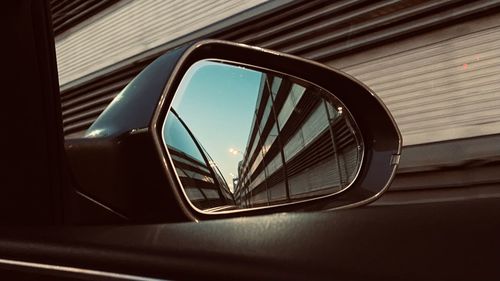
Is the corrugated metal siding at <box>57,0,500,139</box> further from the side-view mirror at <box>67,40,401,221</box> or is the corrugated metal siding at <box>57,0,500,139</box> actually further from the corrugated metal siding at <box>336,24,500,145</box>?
the side-view mirror at <box>67,40,401,221</box>

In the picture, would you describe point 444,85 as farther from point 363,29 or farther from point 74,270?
point 74,270

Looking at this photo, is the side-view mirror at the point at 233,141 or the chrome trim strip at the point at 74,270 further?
the side-view mirror at the point at 233,141

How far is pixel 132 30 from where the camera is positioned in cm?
557

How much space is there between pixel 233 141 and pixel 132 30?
16.4 feet

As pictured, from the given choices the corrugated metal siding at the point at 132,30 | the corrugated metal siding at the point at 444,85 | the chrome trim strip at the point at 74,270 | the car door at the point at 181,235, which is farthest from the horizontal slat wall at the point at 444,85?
the chrome trim strip at the point at 74,270

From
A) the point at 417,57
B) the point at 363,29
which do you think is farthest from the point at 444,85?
the point at 363,29

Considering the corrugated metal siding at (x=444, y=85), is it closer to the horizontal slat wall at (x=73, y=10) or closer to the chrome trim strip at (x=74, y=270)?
the chrome trim strip at (x=74, y=270)

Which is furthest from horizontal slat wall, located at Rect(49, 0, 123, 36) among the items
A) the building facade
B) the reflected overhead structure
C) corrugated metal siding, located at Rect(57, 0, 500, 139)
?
the reflected overhead structure

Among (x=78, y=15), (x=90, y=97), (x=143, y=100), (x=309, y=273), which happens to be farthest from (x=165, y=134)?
(x=78, y=15)

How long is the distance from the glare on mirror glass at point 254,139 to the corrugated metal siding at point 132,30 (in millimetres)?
3192

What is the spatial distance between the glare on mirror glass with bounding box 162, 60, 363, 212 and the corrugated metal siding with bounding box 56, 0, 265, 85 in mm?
3192

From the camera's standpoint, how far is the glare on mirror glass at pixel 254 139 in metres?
0.79

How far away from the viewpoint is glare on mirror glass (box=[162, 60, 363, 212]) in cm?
79

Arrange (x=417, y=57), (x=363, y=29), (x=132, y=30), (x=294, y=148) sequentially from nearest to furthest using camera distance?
(x=294, y=148), (x=417, y=57), (x=363, y=29), (x=132, y=30)
